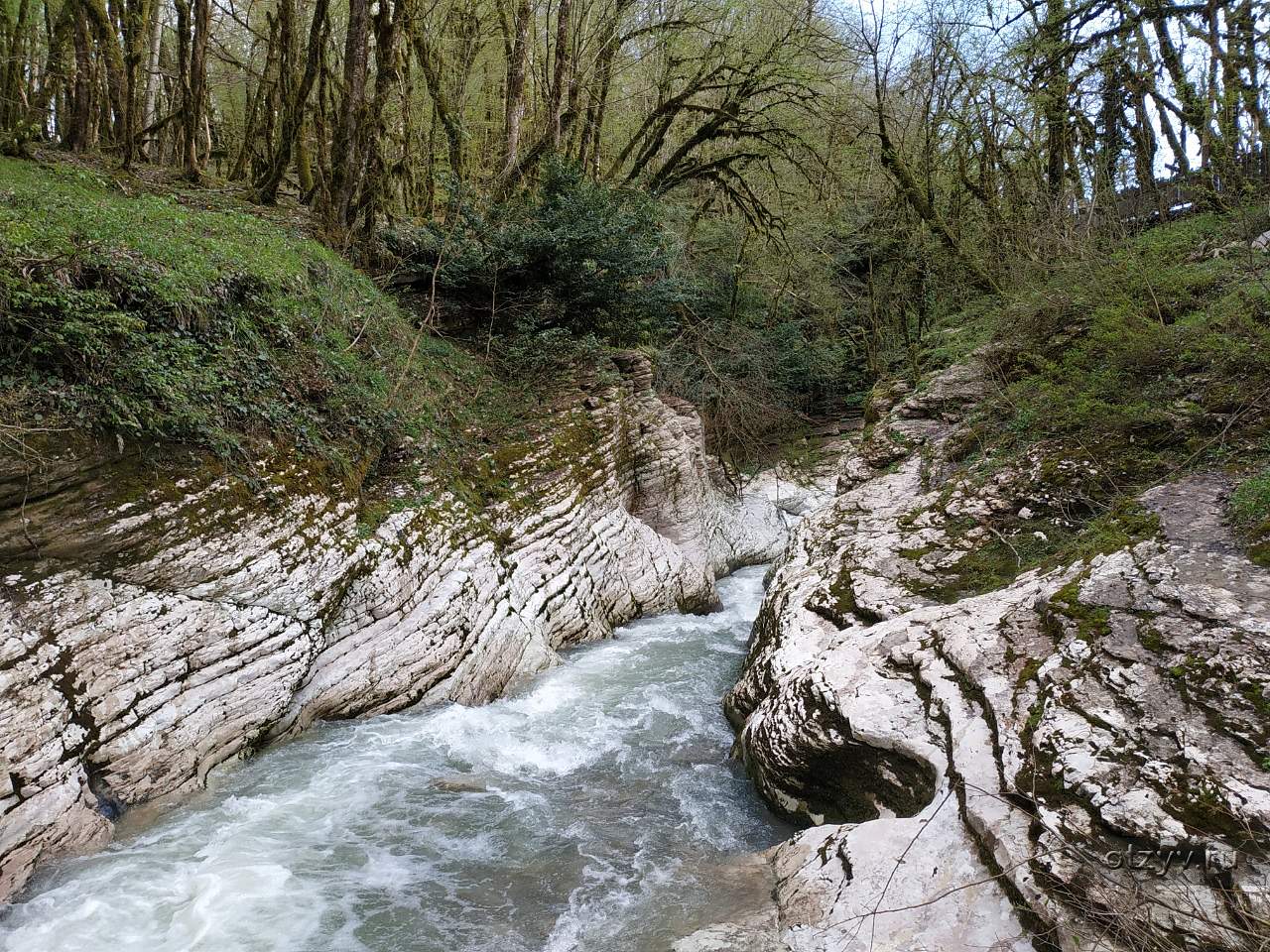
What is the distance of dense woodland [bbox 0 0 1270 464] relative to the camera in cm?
898

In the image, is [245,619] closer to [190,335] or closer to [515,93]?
[190,335]

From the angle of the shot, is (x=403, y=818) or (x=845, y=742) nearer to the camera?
(x=845, y=742)

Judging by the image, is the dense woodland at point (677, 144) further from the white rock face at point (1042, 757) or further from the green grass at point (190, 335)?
the white rock face at point (1042, 757)

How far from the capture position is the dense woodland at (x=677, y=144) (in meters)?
8.98

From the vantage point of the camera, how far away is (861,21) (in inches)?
456

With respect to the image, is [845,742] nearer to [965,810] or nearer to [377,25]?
[965,810]

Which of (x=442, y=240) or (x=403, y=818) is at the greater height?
(x=442, y=240)

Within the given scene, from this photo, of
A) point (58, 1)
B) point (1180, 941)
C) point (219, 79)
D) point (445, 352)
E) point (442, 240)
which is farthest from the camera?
point (219, 79)

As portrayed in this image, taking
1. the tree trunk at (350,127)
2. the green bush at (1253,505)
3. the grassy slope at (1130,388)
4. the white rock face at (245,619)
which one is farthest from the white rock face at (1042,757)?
the tree trunk at (350,127)

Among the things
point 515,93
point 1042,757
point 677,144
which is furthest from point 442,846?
point 677,144

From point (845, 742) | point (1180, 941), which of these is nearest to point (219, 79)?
point (845, 742)

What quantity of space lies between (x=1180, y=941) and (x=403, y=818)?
4064mm

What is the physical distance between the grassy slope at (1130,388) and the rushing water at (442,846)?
283 centimetres

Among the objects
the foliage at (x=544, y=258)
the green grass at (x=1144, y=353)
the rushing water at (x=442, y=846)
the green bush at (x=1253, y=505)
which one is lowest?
the rushing water at (x=442, y=846)
